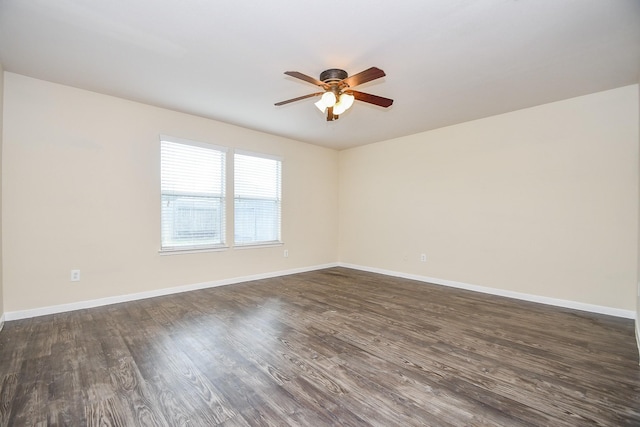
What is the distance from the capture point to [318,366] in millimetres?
2109

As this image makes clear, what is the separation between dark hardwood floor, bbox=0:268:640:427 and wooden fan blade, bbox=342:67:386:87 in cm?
222

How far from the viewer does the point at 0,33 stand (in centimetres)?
227

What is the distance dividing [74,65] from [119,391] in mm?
2916

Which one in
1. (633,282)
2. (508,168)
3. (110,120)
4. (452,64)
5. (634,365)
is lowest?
(634,365)

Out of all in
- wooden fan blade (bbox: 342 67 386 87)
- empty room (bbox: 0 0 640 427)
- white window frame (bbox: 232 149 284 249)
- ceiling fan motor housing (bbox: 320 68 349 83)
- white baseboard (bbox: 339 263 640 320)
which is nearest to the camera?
empty room (bbox: 0 0 640 427)

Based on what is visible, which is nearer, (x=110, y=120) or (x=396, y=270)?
(x=110, y=120)

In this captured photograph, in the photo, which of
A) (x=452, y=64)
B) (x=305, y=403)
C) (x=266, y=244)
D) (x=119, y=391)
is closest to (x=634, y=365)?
(x=305, y=403)

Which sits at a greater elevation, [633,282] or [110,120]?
[110,120]

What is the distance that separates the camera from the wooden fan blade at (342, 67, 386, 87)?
2.24 metres

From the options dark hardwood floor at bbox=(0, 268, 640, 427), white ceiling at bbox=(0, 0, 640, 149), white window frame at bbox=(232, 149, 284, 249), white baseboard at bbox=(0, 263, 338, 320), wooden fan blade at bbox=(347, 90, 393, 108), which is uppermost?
white ceiling at bbox=(0, 0, 640, 149)

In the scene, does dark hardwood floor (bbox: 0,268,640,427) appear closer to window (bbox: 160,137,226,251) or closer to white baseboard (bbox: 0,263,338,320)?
white baseboard (bbox: 0,263,338,320)

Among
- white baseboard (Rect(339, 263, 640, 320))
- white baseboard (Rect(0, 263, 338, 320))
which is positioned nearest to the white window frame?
white baseboard (Rect(0, 263, 338, 320))

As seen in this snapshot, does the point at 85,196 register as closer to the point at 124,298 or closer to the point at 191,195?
the point at 191,195

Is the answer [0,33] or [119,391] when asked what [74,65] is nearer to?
[0,33]
